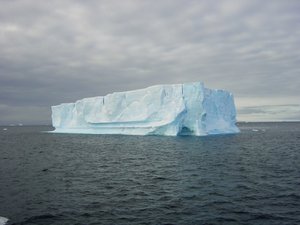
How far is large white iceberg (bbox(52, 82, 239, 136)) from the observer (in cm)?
3641

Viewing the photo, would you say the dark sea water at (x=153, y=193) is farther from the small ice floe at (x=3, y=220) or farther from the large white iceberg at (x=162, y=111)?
the large white iceberg at (x=162, y=111)

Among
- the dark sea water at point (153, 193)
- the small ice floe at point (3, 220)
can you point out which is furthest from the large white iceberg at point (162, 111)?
the small ice floe at point (3, 220)

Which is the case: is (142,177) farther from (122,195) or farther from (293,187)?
(293,187)

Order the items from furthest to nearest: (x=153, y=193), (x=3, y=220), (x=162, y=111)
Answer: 1. (x=162, y=111)
2. (x=153, y=193)
3. (x=3, y=220)

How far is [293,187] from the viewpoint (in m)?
12.5

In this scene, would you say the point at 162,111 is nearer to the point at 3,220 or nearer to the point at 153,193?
the point at 153,193

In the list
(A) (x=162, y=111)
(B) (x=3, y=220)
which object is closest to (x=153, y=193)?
(B) (x=3, y=220)

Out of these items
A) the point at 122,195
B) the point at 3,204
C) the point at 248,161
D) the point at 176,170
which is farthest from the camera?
the point at 248,161

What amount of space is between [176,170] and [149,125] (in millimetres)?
21614

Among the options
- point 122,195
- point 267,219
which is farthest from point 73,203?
point 267,219

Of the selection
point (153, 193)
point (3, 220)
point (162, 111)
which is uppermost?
point (162, 111)

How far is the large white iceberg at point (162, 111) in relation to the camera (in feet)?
119

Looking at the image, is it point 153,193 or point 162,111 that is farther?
point 162,111

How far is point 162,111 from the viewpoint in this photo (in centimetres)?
3709
